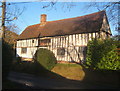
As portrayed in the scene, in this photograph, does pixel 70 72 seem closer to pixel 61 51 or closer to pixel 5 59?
pixel 61 51

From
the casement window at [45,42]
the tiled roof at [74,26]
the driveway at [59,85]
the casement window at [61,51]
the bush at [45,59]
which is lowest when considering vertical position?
the driveway at [59,85]

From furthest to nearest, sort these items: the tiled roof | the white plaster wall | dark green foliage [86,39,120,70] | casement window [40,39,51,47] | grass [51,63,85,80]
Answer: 1. casement window [40,39,51,47]
2. the tiled roof
3. the white plaster wall
4. grass [51,63,85,80]
5. dark green foliage [86,39,120,70]

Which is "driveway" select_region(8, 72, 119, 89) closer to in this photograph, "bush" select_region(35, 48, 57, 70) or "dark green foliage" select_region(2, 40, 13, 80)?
"dark green foliage" select_region(2, 40, 13, 80)

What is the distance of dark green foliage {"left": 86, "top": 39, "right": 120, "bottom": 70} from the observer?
37.0 feet

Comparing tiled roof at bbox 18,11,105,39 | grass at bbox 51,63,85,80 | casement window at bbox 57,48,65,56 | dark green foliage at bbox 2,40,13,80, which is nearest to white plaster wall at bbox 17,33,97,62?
casement window at bbox 57,48,65,56

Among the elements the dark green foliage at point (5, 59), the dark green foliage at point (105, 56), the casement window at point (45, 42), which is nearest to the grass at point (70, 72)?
the dark green foliage at point (105, 56)

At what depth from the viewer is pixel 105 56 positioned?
11.8m

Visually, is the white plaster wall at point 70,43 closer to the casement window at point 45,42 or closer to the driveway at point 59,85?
the casement window at point 45,42

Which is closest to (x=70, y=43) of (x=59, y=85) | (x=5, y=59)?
(x=59, y=85)

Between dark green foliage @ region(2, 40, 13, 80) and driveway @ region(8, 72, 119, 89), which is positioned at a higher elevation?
dark green foliage @ region(2, 40, 13, 80)

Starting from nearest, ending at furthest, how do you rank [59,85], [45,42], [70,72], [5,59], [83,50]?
[5,59], [59,85], [70,72], [83,50], [45,42]

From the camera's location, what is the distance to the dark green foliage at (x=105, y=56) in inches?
444

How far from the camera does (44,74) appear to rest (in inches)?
602

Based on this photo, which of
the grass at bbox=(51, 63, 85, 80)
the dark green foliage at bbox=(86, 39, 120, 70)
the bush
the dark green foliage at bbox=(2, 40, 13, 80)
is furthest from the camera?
the bush
